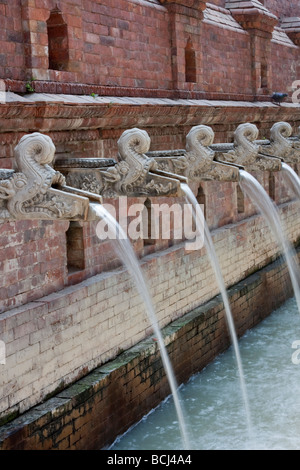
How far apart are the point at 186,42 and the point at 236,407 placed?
19.6 ft

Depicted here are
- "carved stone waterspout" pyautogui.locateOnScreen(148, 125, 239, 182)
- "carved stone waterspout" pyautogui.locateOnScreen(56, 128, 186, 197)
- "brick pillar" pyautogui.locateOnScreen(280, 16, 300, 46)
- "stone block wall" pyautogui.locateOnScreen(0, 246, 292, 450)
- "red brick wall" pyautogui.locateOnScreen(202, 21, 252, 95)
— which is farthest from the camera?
"brick pillar" pyautogui.locateOnScreen(280, 16, 300, 46)

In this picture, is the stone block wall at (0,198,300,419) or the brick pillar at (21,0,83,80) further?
the brick pillar at (21,0,83,80)

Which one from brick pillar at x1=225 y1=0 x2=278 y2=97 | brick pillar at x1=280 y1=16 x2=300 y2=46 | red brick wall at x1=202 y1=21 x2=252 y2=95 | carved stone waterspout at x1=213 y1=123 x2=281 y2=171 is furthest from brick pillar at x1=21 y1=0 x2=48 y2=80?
brick pillar at x1=280 y1=16 x2=300 y2=46

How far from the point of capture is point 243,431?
953cm

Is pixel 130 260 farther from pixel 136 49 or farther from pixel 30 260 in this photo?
pixel 136 49

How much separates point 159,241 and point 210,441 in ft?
10.8

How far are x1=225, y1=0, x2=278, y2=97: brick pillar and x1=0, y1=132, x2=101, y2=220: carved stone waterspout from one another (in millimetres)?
9794

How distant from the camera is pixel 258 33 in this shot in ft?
53.1

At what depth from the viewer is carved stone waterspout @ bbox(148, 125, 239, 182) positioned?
9.66 meters

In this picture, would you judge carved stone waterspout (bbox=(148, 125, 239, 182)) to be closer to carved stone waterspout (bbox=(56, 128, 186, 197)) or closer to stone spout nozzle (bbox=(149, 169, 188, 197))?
stone spout nozzle (bbox=(149, 169, 188, 197))

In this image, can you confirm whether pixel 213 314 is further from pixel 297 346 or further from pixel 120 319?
pixel 120 319

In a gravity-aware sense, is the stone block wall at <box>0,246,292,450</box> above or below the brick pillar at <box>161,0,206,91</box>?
below

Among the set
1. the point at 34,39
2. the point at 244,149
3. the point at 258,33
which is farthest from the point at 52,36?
the point at 258,33

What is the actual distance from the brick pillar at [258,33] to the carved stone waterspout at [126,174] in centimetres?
817
